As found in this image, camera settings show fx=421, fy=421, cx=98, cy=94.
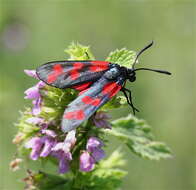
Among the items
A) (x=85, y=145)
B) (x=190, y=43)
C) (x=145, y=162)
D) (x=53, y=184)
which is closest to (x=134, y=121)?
(x=85, y=145)

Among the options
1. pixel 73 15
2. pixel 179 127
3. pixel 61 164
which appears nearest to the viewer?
pixel 61 164

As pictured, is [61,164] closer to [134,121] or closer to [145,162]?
[134,121]

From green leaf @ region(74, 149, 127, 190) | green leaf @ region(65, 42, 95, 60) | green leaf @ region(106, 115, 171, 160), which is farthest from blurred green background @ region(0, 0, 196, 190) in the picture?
green leaf @ region(65, 42, 95, 60)

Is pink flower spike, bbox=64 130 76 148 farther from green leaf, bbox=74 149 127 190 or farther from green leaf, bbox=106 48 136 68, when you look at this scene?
green leaf, bbox=106 48 136 68

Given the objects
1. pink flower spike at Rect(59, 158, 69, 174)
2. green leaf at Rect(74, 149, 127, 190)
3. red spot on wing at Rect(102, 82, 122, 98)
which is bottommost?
green leaf at Rect(74, 149, 127, 190)

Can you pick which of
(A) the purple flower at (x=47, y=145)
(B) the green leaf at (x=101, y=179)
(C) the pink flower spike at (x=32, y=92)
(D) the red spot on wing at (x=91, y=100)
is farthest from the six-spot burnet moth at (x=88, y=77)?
(B) the green leaf at (x=101, y=179)

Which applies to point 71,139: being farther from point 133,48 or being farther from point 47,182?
point 133,48

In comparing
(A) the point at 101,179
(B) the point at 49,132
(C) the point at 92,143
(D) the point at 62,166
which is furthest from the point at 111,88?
(A) the point at 101,179
